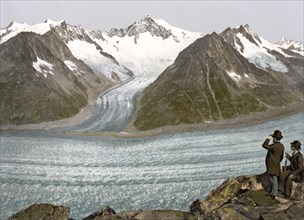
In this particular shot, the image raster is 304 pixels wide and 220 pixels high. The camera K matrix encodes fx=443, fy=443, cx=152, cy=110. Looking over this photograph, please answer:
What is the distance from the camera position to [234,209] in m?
27.6

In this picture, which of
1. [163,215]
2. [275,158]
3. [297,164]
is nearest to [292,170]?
[297,164]

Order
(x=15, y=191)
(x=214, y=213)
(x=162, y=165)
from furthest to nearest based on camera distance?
(x=162, y=165) < (x=15, y=191) < (x=214, y=213)

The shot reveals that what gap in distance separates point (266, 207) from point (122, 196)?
7181cm

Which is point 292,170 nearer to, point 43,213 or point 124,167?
point 43,213

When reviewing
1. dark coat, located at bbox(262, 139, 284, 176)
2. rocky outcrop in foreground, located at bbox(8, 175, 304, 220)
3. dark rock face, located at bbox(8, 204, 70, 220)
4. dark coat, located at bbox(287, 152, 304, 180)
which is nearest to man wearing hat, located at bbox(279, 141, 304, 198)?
dark coat, located at bbox(287, 152, 304, 180)

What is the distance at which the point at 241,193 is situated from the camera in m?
33.4

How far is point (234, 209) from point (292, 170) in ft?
19.1

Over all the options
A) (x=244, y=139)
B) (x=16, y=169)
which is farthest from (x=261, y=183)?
(x=244, y=139)

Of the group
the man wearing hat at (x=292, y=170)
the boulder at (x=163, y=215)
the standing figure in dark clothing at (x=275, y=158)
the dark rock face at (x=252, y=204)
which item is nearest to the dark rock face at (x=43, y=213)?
the boulder at (x=163, y=215)

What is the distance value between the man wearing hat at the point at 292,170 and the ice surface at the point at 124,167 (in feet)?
173

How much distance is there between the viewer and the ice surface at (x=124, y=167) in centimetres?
9512

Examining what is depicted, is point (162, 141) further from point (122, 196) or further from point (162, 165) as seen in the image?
point (122, 196)

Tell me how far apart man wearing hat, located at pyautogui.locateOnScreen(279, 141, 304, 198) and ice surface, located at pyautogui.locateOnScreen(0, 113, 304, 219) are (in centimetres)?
5285

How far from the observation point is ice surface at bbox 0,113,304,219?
95125 millimetres
